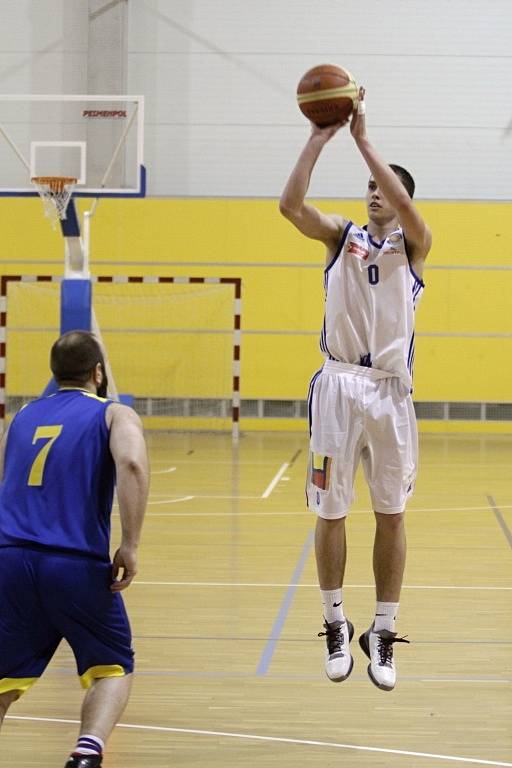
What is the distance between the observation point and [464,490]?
38.9 feet

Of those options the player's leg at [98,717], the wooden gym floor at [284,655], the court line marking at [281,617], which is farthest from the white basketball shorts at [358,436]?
the player's leg at [98,717]

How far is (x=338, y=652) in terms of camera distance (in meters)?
4.81

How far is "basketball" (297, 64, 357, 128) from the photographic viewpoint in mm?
4312

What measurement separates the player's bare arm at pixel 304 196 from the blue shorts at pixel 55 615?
1.57 metres

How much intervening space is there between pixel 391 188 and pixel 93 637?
1.99 metres

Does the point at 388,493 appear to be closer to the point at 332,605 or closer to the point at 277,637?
the point at 332,605

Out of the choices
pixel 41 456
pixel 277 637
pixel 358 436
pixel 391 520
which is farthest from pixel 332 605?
pixel 41 456

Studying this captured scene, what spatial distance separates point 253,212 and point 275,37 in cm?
261

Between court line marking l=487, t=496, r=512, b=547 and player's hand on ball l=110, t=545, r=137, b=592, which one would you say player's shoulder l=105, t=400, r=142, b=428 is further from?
court line marking l=487, t=496, r=512, b=547

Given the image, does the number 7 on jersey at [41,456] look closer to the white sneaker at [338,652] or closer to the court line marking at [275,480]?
the white sneaker at [338,652]

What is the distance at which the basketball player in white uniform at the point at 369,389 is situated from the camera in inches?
185

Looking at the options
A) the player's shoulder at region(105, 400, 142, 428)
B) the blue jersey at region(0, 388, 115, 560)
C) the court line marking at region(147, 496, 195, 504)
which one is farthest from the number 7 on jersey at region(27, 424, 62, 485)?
the court line marking at region(147, 496, 195, 504)

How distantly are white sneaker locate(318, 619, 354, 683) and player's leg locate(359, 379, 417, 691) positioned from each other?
94 millimetres

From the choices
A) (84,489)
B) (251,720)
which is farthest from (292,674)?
(84,489)
